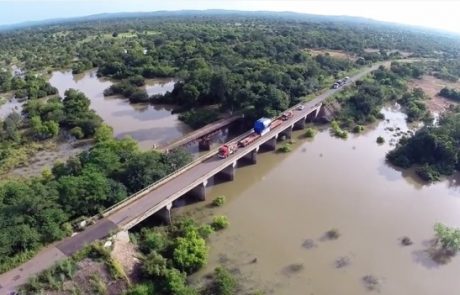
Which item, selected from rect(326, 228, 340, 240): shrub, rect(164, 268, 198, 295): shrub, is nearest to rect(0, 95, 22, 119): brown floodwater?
rect(164, 268, 198, 295): shrub

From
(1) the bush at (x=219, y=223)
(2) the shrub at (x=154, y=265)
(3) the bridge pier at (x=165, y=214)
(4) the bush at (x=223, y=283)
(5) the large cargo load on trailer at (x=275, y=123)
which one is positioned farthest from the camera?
(5) the large cargo load on trailer at (x=275, y=123)

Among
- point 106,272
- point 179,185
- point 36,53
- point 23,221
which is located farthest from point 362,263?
point 36,53

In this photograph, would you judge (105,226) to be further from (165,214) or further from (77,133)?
(77,133)

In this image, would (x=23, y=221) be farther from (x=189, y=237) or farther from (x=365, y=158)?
(x=365, y=158)

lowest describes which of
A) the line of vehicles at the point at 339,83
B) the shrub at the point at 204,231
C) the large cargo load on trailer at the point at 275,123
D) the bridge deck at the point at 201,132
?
the shrub at the point at 204,231

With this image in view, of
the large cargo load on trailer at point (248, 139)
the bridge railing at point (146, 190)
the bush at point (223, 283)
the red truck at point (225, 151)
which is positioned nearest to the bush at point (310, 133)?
the large cargo load on trailer at point (248, 139)

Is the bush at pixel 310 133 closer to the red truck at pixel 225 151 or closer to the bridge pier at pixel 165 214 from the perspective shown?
the red truck at pixel 225 151

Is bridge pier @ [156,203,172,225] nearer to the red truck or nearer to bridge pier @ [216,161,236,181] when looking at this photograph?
the red truck
